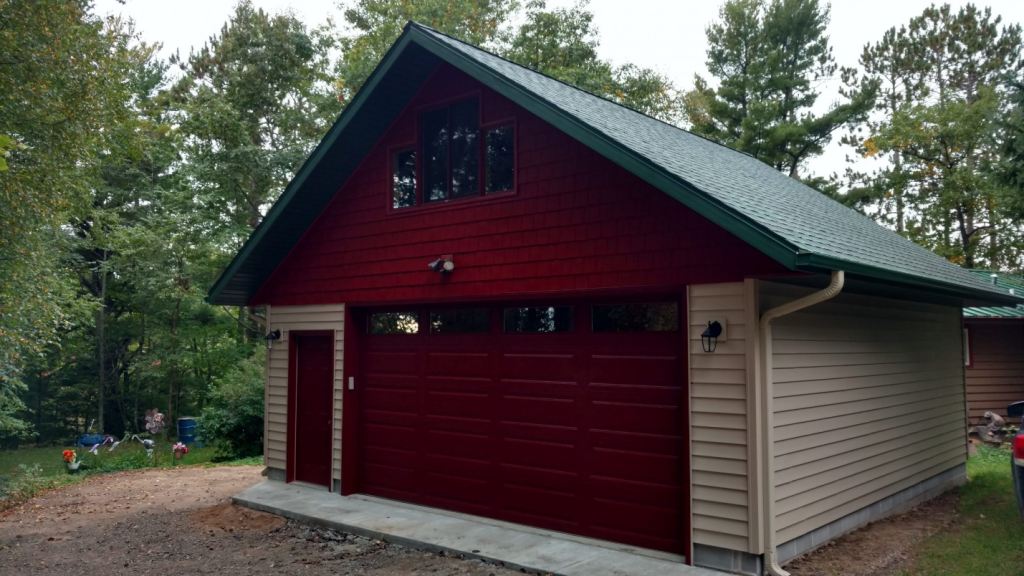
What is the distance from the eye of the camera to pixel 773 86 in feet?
81.7

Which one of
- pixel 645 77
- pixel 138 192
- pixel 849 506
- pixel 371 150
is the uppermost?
pixel 645 77

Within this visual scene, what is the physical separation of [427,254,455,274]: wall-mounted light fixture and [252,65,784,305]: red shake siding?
0.08m

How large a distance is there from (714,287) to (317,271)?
18.5 ft

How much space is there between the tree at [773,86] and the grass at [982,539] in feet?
54.1

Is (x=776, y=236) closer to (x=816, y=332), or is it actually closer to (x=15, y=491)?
(x=816, y=332)

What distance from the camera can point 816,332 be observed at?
660 centimetres

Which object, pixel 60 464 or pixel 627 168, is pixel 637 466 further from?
pixel 60 464

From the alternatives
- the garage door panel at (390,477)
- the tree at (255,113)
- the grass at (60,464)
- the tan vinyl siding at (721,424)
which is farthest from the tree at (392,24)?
the tan vinyl siding at (721,424)

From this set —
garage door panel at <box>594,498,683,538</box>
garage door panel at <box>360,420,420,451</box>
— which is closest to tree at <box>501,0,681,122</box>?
garage door panel at <box>360,420,420,451</box>

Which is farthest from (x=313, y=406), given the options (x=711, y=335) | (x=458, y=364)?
(x=711, y=335)

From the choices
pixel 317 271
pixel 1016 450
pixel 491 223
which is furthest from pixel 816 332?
pixel 317 271

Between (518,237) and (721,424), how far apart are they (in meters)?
2.81

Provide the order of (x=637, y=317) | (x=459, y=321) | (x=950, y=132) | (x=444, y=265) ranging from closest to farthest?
(x=637, y=317)
(x=444, y=265)
(x=459, y=321)
(x=950, y=132)

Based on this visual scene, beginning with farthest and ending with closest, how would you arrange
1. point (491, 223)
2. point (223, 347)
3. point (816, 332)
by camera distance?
point (223, 347), point (491, 223), point (816, 332)
